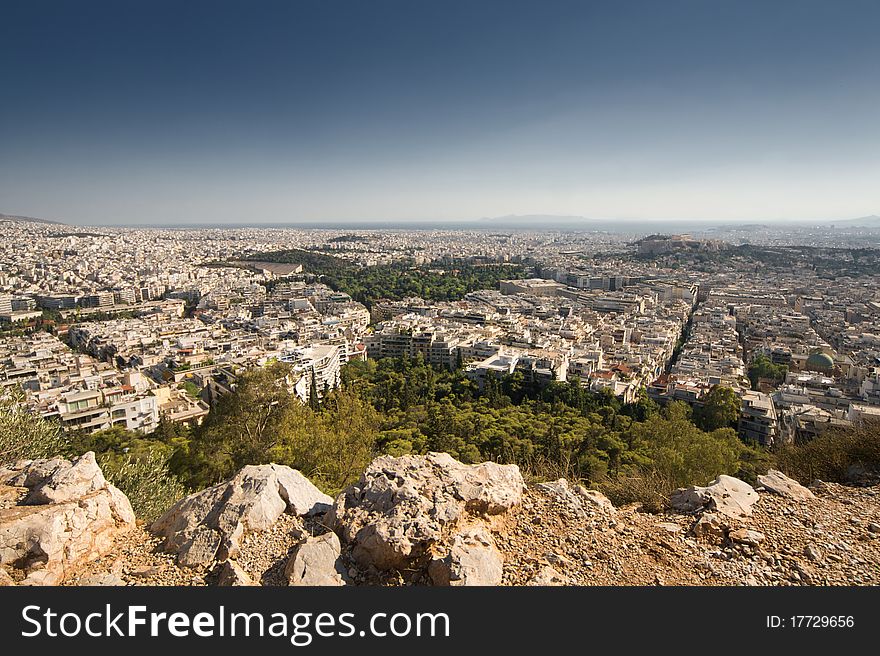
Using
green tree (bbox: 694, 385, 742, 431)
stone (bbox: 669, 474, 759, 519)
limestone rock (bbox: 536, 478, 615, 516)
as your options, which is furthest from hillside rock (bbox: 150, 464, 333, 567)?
green tree (bbox: 694, 385, 742, 431)

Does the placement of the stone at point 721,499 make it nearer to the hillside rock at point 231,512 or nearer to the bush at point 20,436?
the hillside rock at point 231,512

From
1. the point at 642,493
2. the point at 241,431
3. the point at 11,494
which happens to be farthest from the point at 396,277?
the point at 11,494

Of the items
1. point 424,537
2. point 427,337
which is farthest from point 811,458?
point 427,337

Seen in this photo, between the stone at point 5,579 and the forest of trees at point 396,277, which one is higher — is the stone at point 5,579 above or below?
above

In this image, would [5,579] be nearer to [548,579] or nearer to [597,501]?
[548,579]

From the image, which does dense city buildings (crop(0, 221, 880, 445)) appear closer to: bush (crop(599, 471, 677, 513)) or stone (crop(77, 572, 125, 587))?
bush (crop(599, 471, 677, 513))

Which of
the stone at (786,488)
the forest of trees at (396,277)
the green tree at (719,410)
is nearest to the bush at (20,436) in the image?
the stone at (786,488)

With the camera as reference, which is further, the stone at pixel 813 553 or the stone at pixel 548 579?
the stone at pixel 813 553
